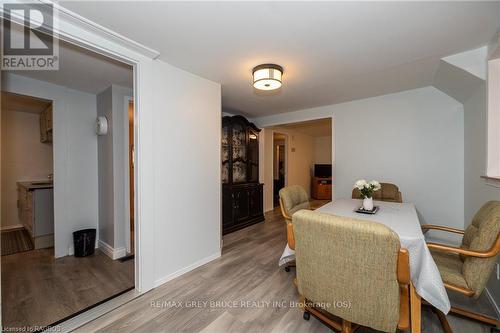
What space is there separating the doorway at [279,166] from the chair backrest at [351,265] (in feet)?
15.8

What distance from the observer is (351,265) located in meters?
1.16

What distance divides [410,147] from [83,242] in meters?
4.85

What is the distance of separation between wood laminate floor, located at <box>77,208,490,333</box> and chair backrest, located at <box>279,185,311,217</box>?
2.55ft

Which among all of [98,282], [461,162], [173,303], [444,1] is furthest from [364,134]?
[98,282]

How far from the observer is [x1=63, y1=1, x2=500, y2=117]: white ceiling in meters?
1.39

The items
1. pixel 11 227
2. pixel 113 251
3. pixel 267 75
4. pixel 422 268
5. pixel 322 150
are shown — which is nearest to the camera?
pixel 422 268

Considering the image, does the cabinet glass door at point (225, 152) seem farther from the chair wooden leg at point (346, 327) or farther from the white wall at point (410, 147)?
the chair wooden leg at point (346, 327)

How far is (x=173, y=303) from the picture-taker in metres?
1.86

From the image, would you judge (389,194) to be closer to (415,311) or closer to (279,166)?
(415,311)

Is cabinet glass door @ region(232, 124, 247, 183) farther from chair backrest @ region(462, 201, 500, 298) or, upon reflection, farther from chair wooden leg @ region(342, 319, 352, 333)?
chair backrest @ region(462, 201, 500, 298)

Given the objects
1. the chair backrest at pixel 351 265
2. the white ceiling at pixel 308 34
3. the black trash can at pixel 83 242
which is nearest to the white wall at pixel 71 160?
the black trash can at pixel 83 242

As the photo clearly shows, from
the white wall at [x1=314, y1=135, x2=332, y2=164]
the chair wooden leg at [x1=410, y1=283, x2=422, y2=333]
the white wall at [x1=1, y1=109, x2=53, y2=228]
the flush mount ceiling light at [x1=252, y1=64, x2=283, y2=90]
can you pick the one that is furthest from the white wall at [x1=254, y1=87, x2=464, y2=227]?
the white wall at [x1=1, y1=109, x2=53, y2=228]

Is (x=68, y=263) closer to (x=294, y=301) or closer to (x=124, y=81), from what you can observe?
(x=124, y=81)

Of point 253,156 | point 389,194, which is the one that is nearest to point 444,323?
point 389,194
